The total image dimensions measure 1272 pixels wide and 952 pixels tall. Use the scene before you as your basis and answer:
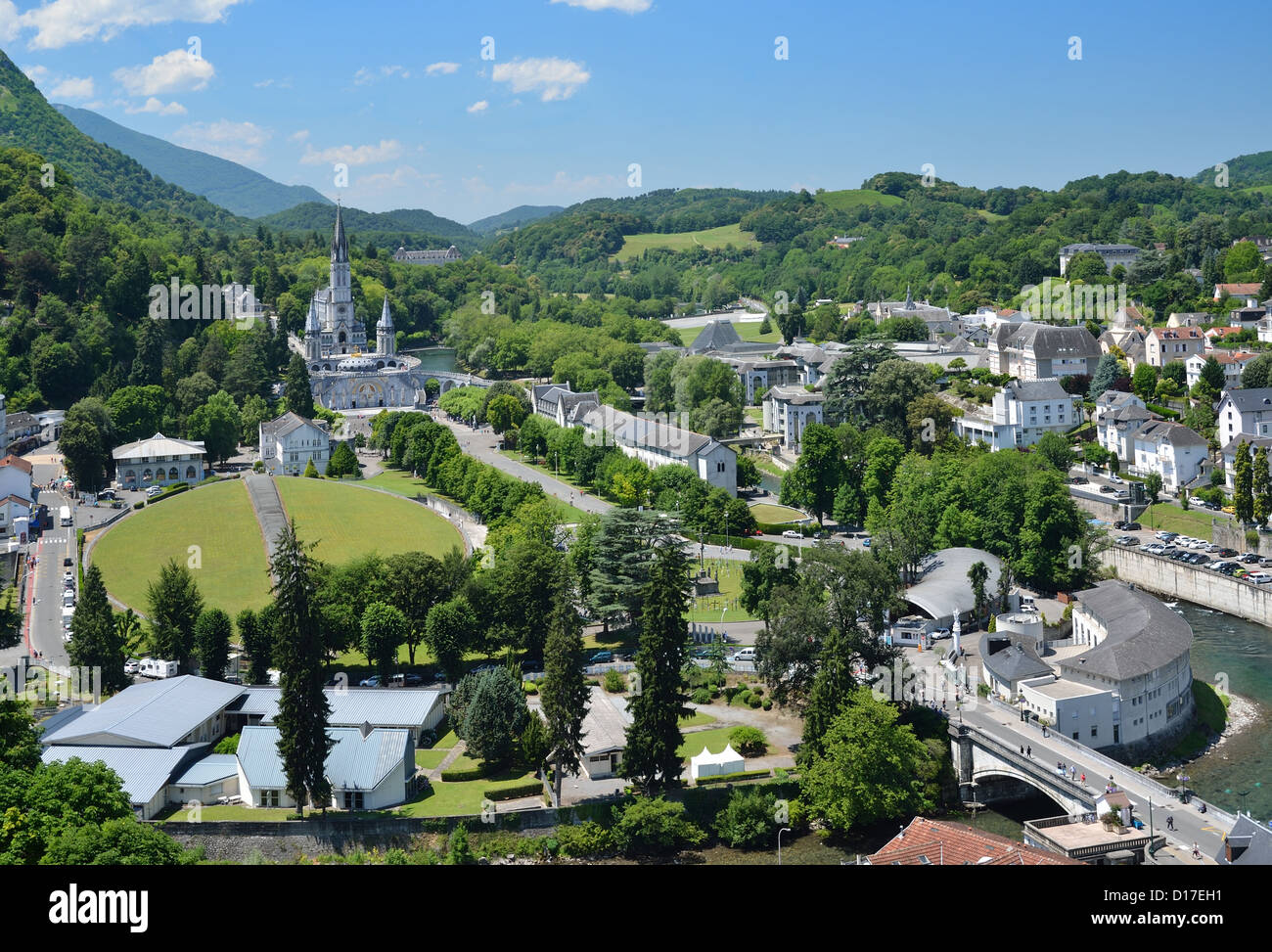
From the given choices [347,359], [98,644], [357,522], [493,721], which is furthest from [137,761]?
[347,359]

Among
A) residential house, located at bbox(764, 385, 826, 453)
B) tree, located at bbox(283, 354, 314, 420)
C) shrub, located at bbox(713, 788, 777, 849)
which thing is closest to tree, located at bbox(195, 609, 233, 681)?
shrub, located at bbox(713, 788, 777, 849)

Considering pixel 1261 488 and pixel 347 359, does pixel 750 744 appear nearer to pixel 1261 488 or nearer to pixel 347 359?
pixel 1261 488

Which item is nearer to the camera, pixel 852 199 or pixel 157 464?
pixel 157 464

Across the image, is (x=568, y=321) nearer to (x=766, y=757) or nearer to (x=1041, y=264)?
(x=1041, y=264)

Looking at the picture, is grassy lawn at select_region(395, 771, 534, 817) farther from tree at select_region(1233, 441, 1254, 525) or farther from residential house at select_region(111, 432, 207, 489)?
residential house at select_region(111, 432, 207, 489)

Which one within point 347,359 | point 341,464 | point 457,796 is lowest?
point 457,796

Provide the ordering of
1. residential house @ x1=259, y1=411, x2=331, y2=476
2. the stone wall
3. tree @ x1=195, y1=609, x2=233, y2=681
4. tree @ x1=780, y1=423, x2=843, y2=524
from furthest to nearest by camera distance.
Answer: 1. residential house @ x1=259, y1=411, x2=331, y2=476
2. tree @ x1=780, y1=423, x2=843, y2=524
3. the stone wall
4. tree @ x1=195, y1=609, x2=233, y2=681

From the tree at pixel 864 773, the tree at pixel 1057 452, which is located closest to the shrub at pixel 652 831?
the tree at pixel 864 773
